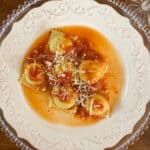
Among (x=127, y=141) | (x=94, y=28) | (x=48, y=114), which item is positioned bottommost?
(x=127, y=141)

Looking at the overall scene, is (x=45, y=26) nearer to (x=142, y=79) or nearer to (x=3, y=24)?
(x=3, y=24)

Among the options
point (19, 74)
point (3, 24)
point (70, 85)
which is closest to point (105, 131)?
point (70, 85)

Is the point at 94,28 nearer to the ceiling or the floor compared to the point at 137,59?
nearer to the ceiling

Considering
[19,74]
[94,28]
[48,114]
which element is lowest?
[48,114]

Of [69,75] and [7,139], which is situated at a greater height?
[69,75]

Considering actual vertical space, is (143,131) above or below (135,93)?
below

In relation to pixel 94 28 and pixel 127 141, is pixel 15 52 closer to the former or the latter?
pixel 94 28
